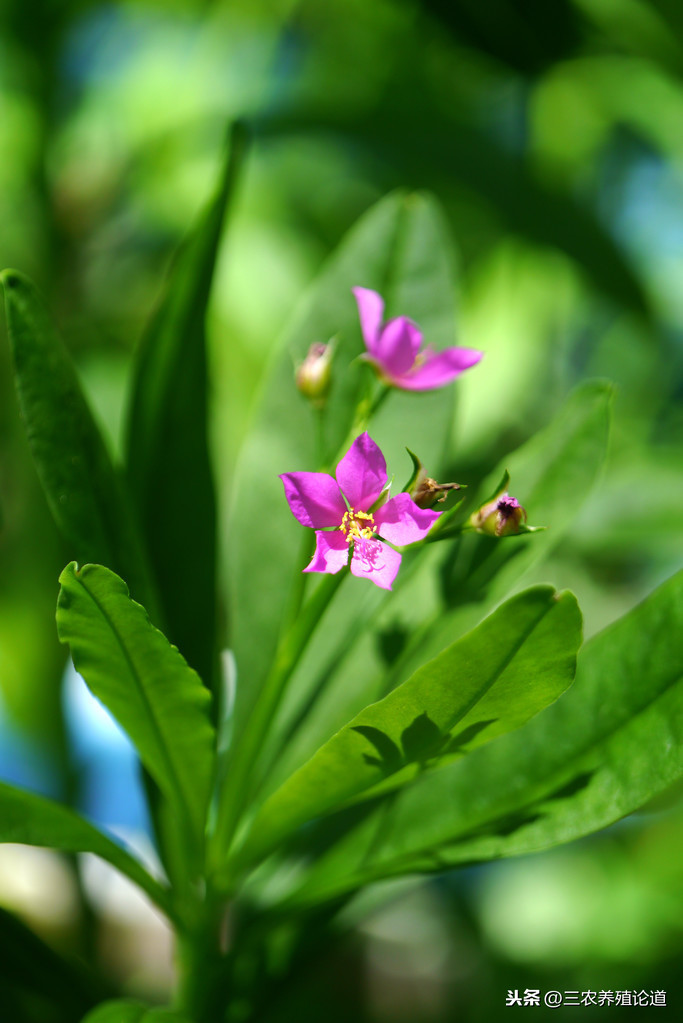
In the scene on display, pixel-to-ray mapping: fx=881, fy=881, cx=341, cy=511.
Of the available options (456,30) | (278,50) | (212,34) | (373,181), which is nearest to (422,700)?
(456,30)

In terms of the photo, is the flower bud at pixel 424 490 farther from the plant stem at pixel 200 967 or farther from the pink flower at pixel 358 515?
the plant stem at pixel 200 967

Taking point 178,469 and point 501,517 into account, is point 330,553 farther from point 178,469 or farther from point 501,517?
point 178,469

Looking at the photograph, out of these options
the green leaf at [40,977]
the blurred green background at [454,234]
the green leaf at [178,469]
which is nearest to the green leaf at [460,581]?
the green leaf at [178,469]

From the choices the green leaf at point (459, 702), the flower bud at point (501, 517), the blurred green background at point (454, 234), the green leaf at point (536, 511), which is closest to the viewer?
the green leaf at point (459, 702)

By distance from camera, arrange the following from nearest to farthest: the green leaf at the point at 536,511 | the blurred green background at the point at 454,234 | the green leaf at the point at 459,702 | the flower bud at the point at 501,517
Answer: the green leaf at the point at 459,702
the flower bud at the point at 501,517
the green leaf at the point at 536,511
the blurred green background at the point at 454,234

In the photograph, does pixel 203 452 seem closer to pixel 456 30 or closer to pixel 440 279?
pixel 440 279

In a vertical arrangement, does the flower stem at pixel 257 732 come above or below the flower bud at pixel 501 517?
below

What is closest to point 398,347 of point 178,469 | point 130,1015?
point 178,469
